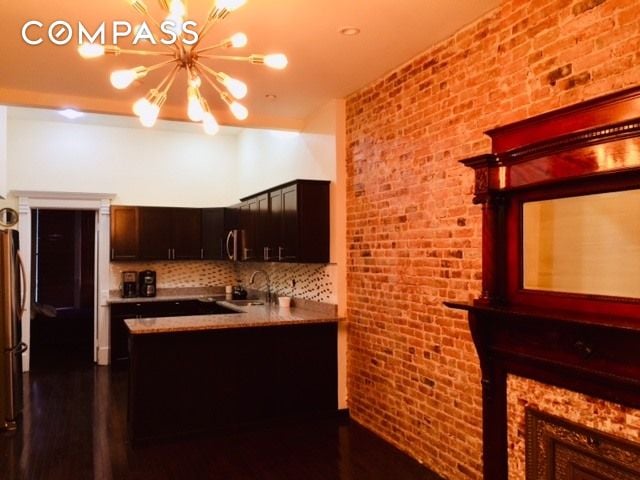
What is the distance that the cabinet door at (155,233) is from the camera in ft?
24.9

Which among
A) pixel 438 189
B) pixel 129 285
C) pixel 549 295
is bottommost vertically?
pixel 129 285

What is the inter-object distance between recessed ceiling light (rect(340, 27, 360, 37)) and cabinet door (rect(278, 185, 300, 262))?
180cm

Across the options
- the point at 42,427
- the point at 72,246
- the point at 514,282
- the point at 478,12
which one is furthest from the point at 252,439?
the point at 72,246

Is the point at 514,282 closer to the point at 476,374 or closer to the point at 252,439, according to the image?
the point at 476,374

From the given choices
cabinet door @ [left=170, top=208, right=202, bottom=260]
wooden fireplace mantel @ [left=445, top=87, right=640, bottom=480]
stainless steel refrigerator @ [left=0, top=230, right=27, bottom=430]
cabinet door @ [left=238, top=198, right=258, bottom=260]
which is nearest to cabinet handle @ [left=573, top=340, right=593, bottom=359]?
wooden fireplace mantel @ [left=445, top=87, right=640, bottom=480]

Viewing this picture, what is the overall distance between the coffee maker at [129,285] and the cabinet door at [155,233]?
37cm

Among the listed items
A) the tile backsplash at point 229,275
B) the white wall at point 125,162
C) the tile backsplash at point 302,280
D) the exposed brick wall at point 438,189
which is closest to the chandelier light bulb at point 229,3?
the exposed brick wall at point 438,189

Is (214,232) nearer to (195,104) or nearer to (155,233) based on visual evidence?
(155,233)

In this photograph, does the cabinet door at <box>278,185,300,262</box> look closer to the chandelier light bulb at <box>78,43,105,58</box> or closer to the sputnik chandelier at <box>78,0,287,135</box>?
the sputnik chandelier at <box>78,0,287,135</box>

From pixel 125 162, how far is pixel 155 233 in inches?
45.1

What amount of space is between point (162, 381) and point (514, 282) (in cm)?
298

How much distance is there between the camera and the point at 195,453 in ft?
13.5

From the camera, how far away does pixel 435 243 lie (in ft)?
12.1

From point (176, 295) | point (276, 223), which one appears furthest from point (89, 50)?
point (176, 295)
